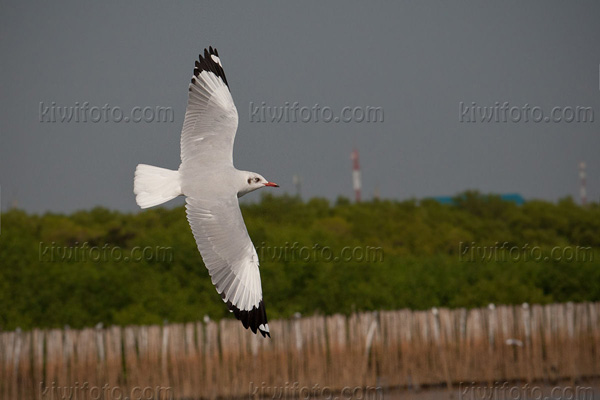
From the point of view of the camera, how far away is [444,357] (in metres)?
18.6

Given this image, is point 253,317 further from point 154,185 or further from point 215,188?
point 154,185

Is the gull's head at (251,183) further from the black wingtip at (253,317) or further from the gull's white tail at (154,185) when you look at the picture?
the black wingtip at (253,317)

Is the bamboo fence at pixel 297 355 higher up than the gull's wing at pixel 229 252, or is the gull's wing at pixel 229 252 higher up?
the gull's wing at pixel 229 252

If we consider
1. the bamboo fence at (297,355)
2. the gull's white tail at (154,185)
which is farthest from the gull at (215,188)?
the bamboo fence at (297,355)

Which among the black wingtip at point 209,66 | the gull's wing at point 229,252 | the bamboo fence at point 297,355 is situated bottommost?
the bamboo fence at point 297,355

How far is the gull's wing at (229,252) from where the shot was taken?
8.64 m

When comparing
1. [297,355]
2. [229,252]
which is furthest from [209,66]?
[297,355]

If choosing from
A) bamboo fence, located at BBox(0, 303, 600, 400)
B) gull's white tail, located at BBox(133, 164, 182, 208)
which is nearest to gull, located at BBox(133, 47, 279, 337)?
gull's white tail, located at BBox(133, 164, 182, 208)

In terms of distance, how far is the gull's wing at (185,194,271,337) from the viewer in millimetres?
8641

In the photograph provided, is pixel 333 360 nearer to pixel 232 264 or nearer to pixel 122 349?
pixel 122 349

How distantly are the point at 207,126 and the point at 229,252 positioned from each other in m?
1.27

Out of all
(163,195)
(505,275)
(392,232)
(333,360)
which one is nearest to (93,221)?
(392,232)

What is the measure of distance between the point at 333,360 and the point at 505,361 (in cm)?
352

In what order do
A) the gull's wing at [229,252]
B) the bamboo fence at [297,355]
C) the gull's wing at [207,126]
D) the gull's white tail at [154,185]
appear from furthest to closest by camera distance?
the bamboo fence at [297,355] → the gull's wing at [207,126] → the gull's white tail at [154,185] → the gull's wing at [229,252]
